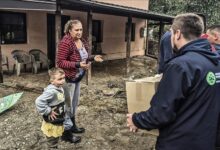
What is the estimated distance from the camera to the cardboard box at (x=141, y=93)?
8.59ft

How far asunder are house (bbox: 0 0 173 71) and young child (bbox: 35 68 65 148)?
499cm

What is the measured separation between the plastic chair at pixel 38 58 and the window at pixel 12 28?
55 centimetres

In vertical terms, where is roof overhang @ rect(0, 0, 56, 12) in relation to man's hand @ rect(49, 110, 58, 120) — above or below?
above

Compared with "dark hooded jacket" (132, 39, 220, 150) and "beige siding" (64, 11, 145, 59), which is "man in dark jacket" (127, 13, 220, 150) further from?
"beige siding" (64, 11, 145, 59)

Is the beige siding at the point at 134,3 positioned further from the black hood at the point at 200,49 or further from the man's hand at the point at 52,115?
the black hood at the point at 200,49

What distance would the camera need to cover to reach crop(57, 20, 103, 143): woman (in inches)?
163

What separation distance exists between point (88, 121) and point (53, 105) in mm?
2108

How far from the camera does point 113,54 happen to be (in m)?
16.6

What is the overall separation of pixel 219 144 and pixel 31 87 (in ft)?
21.4

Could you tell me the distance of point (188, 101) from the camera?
1.99 meters

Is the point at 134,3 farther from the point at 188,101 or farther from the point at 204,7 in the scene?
the point at 188,101

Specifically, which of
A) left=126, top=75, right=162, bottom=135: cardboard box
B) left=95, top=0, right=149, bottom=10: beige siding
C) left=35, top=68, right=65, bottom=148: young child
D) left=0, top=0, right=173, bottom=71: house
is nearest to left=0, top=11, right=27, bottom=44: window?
left=0, top=0, right=173, bottom=71: house

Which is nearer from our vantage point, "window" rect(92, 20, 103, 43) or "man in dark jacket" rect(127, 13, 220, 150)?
"man in dark jacket" rect(127, 13, 220, 150)

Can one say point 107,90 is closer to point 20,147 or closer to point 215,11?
point 20,147
